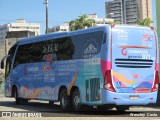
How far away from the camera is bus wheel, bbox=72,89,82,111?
60.6 feet

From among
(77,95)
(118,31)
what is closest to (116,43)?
(118,31)

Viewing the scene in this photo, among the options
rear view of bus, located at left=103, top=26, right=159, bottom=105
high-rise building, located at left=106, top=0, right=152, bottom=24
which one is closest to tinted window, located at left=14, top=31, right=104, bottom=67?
rear view of bus, located at left=103, top=26, right=159, bottom=105

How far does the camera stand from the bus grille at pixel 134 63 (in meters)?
17.0

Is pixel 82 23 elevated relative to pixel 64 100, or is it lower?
elevated

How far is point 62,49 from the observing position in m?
20.1

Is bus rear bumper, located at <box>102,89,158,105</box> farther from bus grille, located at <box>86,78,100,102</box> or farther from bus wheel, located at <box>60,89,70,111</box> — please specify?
bus wheel, located at <box>60,89,70,111</box>

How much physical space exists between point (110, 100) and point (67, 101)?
3222mm

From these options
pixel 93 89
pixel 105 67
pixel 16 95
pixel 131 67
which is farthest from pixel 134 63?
pixel 16 95

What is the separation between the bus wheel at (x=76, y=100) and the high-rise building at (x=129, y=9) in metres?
85.0

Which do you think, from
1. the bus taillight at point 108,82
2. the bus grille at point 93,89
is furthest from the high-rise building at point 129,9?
the bus taillight at point 108,82

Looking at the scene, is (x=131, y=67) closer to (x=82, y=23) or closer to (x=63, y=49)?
(x=63, y=49)

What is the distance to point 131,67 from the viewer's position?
17203 millimetres

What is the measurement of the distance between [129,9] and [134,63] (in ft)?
309

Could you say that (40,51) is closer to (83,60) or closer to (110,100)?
(83,60)
